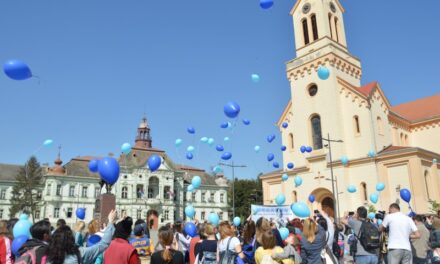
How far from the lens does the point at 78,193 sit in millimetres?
60219

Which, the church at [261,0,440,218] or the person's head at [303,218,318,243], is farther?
the church at [261,0,440,218]

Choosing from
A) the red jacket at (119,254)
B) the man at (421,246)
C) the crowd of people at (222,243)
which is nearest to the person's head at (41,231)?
the crowd of people at (222,243)

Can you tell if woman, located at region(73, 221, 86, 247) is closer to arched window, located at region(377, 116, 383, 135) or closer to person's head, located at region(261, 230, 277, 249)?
person's head, located at region(261, 230, 277, 249)

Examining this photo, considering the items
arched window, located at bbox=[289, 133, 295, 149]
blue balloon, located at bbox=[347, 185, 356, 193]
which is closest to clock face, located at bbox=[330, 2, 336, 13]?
arched window, located at bbox=[289, 133, 295, 149]

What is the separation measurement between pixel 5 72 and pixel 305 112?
2740 centimetres

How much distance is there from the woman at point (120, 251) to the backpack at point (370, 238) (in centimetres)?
557

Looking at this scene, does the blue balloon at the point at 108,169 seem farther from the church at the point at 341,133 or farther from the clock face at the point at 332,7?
the clock face at the point at 332,7

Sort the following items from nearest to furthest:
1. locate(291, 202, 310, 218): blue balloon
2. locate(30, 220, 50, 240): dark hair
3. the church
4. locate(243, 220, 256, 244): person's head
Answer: locate(30, 220, 50, 240): dark hair
locate(243, 220, 256, 244): person's head
locate(291, 202, 310, 218): blue balloon
the church

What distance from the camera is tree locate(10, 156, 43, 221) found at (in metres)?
59.8

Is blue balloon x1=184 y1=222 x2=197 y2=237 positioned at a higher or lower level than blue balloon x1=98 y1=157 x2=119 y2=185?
lower

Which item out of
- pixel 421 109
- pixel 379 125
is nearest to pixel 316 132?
pixel 379 125

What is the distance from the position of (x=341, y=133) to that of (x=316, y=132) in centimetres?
253

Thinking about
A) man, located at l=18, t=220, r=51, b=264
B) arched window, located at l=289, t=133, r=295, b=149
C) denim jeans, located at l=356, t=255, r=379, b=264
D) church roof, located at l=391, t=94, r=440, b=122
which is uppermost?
church roof, located at l=391, t=94, r=440, b=122

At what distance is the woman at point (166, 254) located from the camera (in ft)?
17.5
